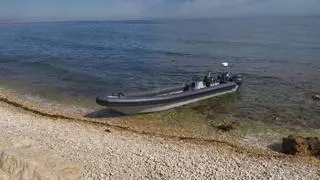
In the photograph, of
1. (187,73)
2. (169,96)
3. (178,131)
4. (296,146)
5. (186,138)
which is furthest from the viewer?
(187,73)

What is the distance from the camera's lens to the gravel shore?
952cm

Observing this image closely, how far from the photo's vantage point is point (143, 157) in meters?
10.5

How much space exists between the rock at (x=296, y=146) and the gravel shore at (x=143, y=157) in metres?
0.77

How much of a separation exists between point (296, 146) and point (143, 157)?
15.5 feet

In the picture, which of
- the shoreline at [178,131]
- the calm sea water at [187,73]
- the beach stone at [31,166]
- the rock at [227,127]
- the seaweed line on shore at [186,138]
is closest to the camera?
the beach stone at [31,166]

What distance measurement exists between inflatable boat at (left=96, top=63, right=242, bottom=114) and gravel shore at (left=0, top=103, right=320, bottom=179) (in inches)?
71.7

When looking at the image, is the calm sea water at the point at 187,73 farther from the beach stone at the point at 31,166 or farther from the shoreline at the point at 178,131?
the beach stone at the point at 31,166

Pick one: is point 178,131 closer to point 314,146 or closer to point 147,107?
point 147,107

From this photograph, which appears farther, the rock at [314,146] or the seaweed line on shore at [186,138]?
the seaweed line on shore at [186,138]

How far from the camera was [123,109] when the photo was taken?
15570 mm

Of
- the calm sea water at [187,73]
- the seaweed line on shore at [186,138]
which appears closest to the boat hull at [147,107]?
the seaweed line on shore at [186,138]

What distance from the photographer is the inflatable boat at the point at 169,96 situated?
49.8ft

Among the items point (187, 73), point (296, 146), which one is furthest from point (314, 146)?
point (187, 73)

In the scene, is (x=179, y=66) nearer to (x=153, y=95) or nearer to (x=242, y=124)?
(x=153, y=95)
